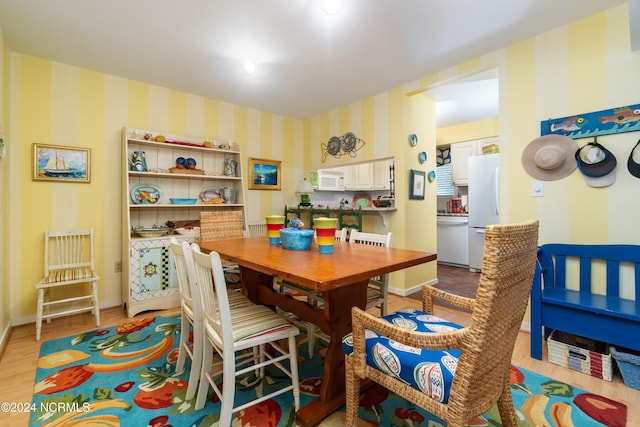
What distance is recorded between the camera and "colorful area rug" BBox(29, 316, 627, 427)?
1430mm

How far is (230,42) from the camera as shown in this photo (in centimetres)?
243

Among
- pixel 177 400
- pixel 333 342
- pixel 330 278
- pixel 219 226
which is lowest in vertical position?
pixel 177 400

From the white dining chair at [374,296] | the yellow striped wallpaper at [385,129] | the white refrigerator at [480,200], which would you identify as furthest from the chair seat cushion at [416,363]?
the white refrigerator at [480,200]

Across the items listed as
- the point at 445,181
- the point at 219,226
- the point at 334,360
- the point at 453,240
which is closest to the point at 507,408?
the point at 334,360

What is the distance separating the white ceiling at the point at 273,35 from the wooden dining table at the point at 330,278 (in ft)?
5.61

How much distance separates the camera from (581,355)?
1863 millimetres

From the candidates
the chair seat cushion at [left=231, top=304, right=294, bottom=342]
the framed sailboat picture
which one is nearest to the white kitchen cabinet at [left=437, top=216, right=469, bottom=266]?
the chair seat cushion at [left=231, top=304, right=294, bottom=342]

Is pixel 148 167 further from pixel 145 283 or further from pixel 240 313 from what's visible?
pixel 240 313

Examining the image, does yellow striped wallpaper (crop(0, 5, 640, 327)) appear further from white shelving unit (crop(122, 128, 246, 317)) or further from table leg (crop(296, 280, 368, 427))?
table leg (crop(296, 280, 368, 427))

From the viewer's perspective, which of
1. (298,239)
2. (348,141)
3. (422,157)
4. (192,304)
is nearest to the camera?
(192,304)

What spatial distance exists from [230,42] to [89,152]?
190 centimetres

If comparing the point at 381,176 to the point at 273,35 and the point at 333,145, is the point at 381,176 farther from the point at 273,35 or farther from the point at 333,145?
the point at 273,35

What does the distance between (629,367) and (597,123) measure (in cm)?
163

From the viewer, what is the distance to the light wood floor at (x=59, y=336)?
159 cm
